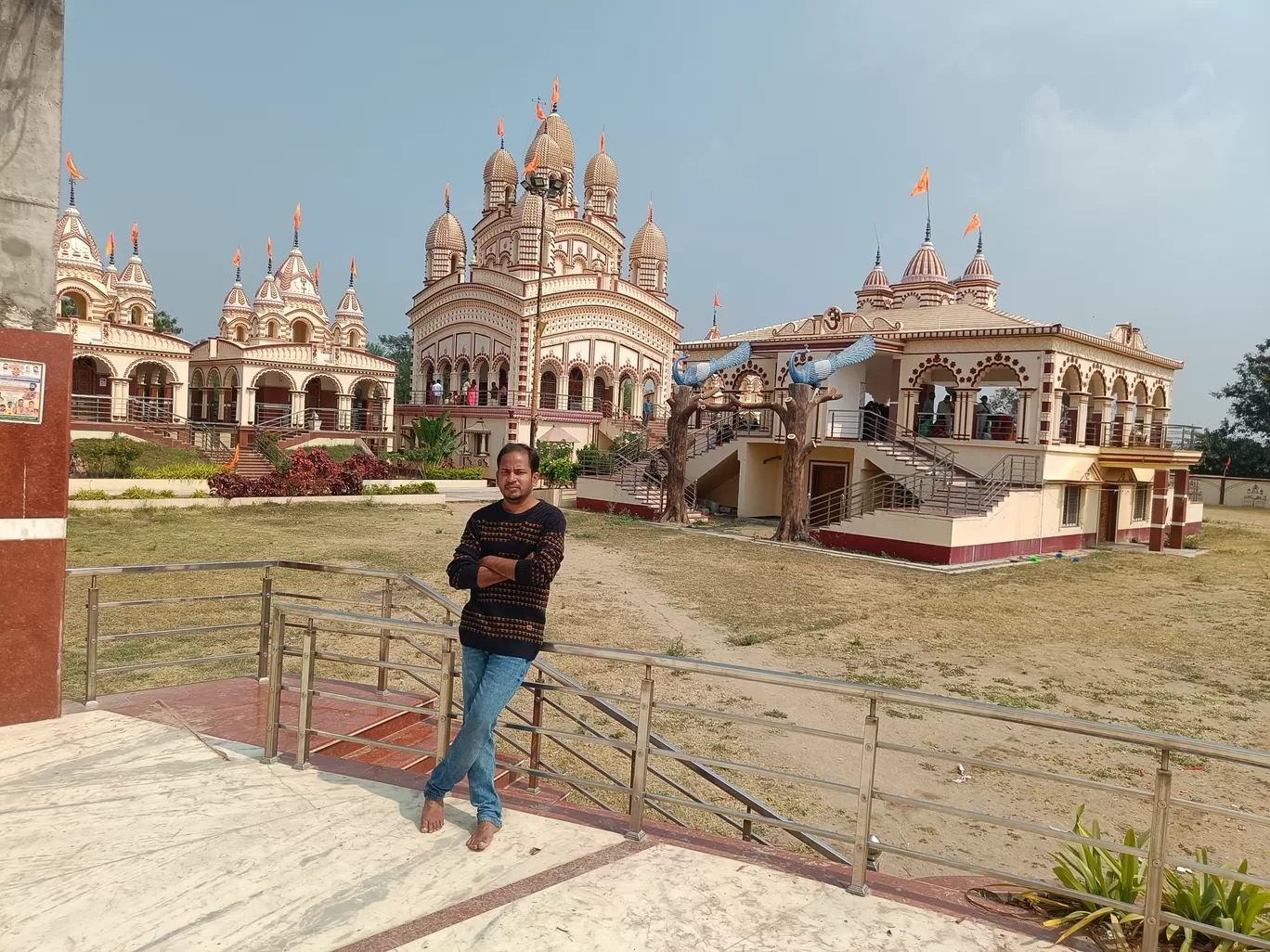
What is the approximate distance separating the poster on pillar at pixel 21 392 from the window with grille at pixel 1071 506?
23.2m

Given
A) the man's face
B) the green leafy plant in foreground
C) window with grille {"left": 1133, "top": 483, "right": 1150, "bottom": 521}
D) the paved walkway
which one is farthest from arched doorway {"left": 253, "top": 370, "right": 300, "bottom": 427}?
the green leafy plant in foreground

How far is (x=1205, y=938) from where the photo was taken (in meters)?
3.47

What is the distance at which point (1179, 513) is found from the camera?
25.0 m

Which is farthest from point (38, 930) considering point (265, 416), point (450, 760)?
point (265, 416)

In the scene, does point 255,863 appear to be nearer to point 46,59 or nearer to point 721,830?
point 721,830

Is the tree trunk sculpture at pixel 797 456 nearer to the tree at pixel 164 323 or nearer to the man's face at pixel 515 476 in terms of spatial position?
the man's face at pixel 515 476

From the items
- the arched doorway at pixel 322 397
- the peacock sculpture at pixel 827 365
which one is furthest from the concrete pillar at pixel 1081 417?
the arched doorway at pixel 322 397

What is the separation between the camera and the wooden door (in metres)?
25.5

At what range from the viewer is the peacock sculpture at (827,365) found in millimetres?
22094

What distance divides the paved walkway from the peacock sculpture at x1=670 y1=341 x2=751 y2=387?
21.9m

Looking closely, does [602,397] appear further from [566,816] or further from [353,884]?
[353,884]

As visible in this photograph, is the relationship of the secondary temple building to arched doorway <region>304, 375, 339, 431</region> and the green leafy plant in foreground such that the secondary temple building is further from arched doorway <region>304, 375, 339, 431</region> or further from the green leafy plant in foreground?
the green leafy plant in foreground

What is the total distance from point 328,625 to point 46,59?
677 centimetres

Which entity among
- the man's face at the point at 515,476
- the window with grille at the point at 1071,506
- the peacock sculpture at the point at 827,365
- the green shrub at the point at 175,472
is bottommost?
the green shrub at the point at 175,472
